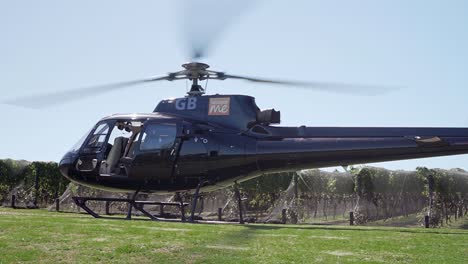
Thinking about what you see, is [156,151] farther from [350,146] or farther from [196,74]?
[350,146]

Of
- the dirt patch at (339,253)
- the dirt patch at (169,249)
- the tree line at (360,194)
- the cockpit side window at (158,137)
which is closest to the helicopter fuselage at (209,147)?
the cockpit side window at (158,137)

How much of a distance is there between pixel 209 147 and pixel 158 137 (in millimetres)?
1399

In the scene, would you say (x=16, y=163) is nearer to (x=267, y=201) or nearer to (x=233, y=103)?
(x=267, y=201)

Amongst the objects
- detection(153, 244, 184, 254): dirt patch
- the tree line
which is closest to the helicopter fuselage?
detection(153, 244, 184, 254): dirt patch

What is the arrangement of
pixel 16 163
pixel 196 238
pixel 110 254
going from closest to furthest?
pixel 110 254 → pixel 196 238 → pixel 16 163

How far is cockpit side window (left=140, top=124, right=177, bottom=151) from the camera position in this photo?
528 inches

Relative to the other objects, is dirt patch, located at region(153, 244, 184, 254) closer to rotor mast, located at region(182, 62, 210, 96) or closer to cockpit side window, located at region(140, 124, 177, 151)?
cockpit side window, located at region(140, 124, 177, 151)

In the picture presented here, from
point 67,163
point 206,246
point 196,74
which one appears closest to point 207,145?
point 196,74

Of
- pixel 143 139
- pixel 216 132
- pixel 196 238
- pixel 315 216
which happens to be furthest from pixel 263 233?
pixel 315 216

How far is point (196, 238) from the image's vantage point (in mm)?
8891

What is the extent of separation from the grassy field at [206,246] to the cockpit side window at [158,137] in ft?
11.9

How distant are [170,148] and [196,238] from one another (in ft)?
15.9

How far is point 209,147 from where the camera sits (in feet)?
43.6

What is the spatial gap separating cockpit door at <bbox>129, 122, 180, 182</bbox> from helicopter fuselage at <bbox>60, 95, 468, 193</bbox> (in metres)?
0.03
